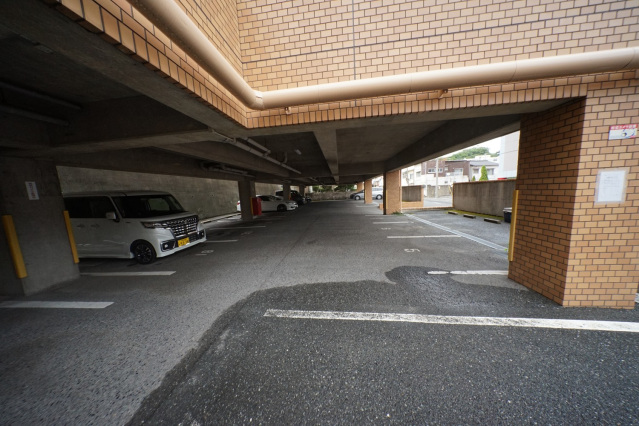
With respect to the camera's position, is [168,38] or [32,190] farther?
[32,190]

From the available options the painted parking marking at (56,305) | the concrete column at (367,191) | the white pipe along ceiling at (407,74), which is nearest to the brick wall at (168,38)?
the white pipe along ceiling at (407,74)

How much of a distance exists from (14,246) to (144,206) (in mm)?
2152

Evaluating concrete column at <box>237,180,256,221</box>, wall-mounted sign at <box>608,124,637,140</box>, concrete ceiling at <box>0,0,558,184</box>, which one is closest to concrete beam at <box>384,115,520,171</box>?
concrete ceiling at <box>0,0,558,184</box>

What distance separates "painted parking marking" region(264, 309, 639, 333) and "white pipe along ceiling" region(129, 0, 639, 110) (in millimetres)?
Answer: 2903

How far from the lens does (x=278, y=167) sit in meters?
10.9

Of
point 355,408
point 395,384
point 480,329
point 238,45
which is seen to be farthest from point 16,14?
point 480,329

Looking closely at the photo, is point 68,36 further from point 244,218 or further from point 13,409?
point 244,218

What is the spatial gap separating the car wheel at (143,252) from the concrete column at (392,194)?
11531mm

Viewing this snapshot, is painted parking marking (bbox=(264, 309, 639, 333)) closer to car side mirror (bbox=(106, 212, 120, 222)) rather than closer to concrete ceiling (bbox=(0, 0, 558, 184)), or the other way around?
concrete ceiling (bbox=(0, 0, 558, 184))

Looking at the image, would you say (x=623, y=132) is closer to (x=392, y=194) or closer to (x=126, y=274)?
(x=126, y=274)

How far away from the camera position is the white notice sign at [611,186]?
260 cm

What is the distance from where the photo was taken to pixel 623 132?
100.0 inches

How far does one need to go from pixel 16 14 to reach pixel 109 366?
298 cm

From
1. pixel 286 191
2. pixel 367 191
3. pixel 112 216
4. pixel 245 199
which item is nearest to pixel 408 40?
pixel 112 216
